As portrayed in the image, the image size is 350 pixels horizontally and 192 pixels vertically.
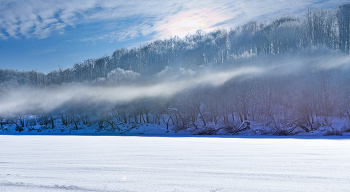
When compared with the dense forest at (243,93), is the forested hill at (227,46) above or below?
above

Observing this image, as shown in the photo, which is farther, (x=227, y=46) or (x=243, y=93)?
(x=227, y=46)

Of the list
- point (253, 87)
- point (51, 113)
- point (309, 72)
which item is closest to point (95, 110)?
point (51, 113)

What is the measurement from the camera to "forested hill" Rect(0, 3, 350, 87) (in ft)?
157

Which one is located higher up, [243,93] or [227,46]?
[227,46]

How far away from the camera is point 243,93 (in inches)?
1449

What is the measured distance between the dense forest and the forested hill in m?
0.25

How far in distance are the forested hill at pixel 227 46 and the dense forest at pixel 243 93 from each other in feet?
0.82

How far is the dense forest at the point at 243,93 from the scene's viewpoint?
113 feet

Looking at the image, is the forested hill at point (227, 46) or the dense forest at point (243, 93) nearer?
the dense forest at point (243, 93)

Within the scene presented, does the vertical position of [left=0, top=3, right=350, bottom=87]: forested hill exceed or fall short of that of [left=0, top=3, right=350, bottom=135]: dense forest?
it exceeds it

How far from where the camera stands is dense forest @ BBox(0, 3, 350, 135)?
34438mm

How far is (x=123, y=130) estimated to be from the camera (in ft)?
126

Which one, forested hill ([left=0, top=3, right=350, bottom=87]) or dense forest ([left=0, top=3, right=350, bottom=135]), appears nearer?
dense forest ([left=0, top=3, right=350, bottom=135])

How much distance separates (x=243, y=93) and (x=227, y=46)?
27987mm
